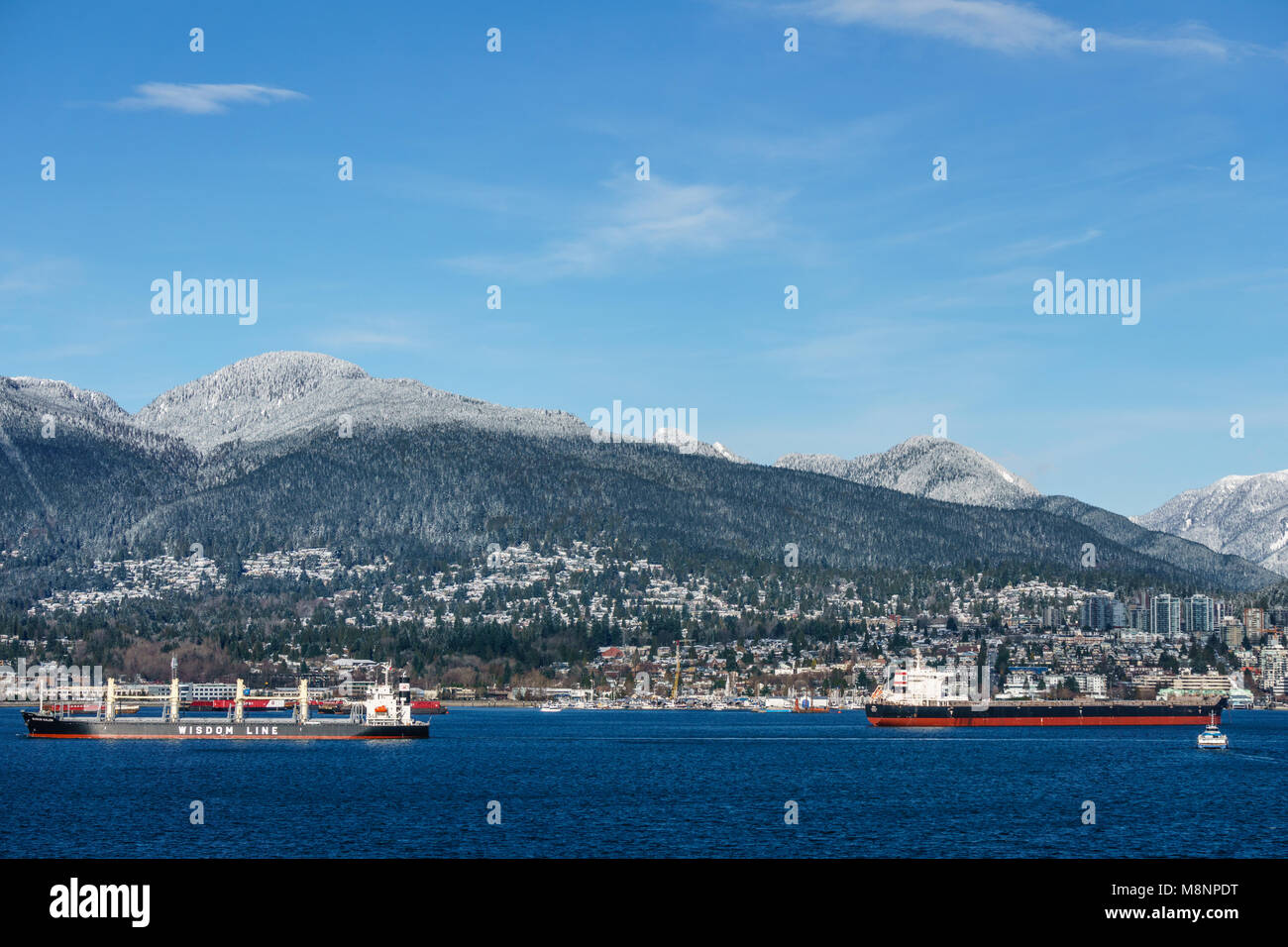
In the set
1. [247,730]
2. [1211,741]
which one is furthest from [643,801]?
[247,730]

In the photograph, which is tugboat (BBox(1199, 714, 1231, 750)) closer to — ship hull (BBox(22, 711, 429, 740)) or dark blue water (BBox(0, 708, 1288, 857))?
dark blue water (BBox(0, 708, 1288, 857))

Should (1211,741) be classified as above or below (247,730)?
below

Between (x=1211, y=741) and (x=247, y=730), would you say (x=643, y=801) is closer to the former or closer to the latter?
(x=1211, y=741)

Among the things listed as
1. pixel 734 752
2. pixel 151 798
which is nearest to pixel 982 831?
pixel 151 798

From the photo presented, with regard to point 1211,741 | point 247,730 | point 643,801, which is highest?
point 643,801
